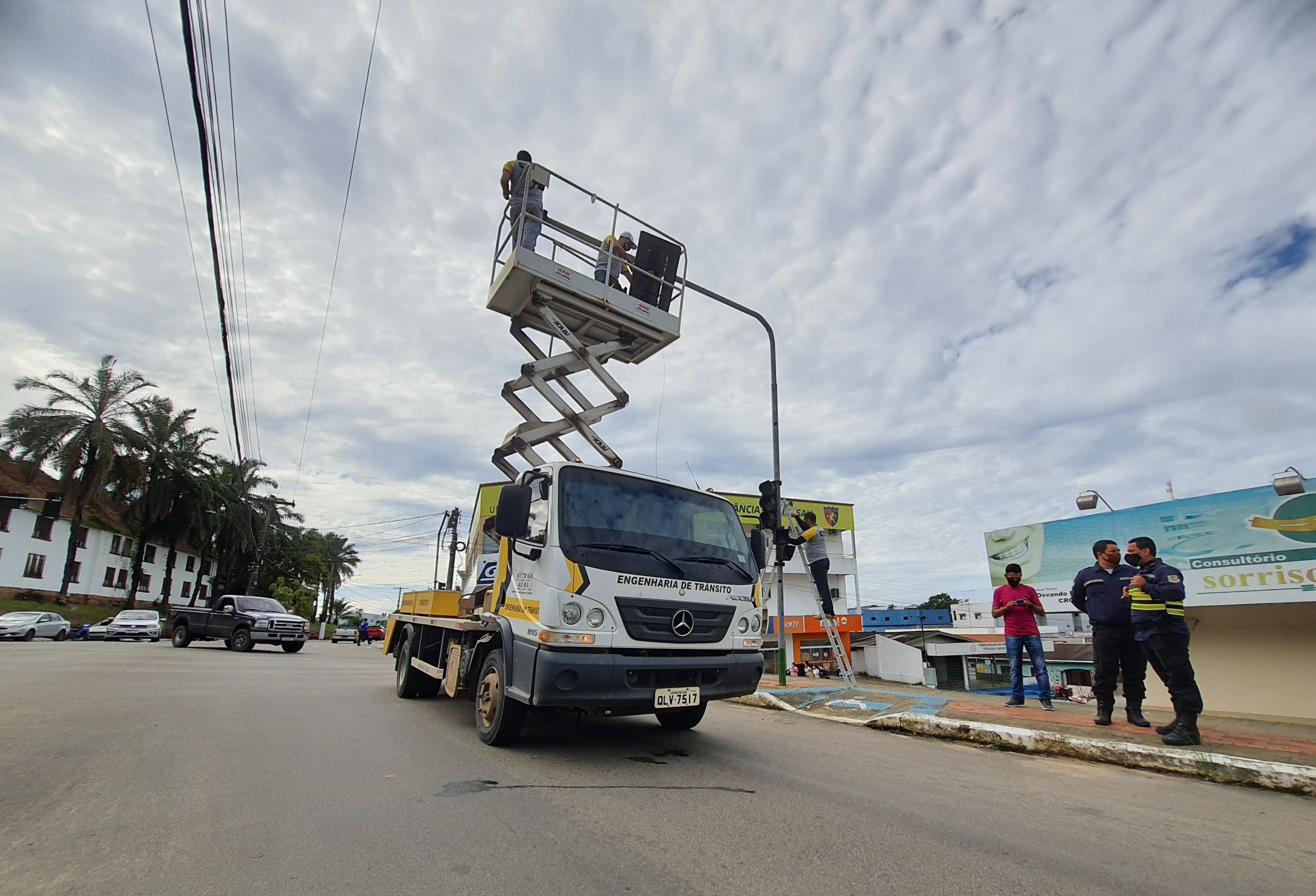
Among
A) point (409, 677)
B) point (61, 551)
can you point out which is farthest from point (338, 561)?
point (409, 677)

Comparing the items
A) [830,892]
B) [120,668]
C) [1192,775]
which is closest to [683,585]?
[830,892]

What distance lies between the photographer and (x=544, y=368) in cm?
927

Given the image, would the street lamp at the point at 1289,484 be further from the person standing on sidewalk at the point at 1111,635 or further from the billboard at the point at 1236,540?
the person standing on sidewalk at the point at 1111,635

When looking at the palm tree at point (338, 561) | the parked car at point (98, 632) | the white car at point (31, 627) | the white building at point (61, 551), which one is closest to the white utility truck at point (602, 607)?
the white car at point (31, 627)

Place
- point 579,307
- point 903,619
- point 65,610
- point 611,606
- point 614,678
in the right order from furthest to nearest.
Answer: point 903,619 → point 65,610 → point 579,307 → point 611,606 → point 614,678

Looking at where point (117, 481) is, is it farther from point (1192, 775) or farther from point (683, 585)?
point (1192, 775)

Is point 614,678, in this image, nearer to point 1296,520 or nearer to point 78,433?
point 1296,520

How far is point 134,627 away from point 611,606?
109 feet

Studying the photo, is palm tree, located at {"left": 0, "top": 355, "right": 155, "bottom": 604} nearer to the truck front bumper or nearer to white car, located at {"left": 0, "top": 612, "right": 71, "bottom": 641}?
white car, located at {"left": 0, "top": 612, "right": 71, "bottom": 641}

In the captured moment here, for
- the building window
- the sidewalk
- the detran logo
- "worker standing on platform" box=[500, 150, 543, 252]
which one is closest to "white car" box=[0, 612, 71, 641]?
the building window

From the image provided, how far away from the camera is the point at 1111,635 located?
20.3ft

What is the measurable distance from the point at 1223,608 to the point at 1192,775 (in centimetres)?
704

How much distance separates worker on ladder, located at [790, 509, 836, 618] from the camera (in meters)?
10.1

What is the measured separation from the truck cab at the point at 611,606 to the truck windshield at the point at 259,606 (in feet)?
55.4
